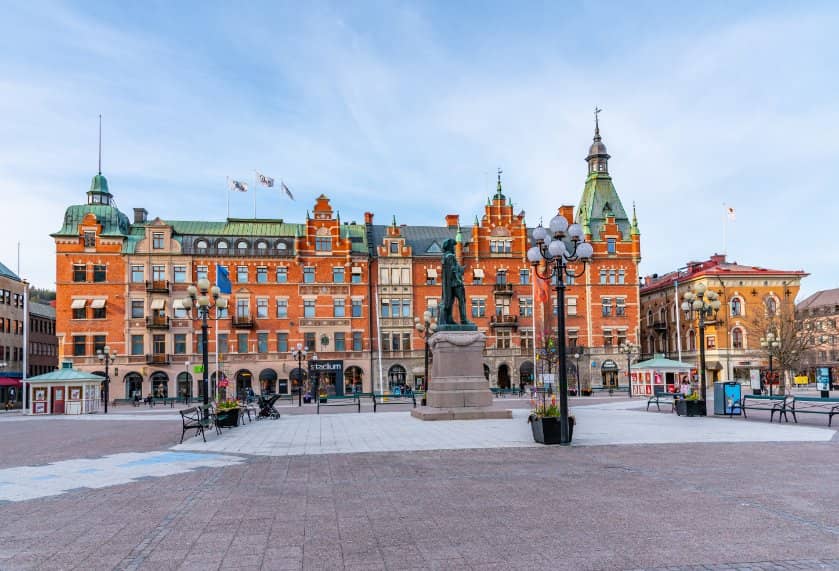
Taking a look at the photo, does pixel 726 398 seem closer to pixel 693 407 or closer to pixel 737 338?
pixel 693 407

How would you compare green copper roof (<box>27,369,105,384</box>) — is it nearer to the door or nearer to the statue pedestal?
the door

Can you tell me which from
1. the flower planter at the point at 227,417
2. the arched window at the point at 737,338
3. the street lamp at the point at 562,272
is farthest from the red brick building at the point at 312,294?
the street lamp at the point at 562,272

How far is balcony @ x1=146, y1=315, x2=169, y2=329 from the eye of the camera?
60188mm

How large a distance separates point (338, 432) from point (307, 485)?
394 inches

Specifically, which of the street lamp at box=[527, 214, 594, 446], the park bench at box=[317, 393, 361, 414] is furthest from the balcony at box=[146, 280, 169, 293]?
the street lamp at box=[527, 214, 594, 446]

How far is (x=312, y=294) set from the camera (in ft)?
209

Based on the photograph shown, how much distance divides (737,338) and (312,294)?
41103mm

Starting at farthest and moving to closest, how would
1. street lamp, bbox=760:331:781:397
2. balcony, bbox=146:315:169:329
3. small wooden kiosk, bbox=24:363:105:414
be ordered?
balcony, bbox=146:315:169:329 < street lamp, bbox=760:331:781:397 < small wooden kiosk, bbox=24:363:105:414

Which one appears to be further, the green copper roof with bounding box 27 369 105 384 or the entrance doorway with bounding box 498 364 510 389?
the entrance doorway with bounding box 498 364 510 389

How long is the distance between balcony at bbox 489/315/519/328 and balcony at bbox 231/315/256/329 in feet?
70.6

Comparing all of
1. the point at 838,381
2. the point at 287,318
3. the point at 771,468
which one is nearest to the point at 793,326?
A: the point at 838,381

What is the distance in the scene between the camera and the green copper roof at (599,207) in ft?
231

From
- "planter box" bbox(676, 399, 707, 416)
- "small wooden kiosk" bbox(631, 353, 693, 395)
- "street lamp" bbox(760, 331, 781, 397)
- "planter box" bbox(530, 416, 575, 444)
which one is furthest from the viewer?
"small wooden kiosk" bbox(631, 353, 693, 395)

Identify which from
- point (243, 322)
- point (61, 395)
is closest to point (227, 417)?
point (61, 395)
